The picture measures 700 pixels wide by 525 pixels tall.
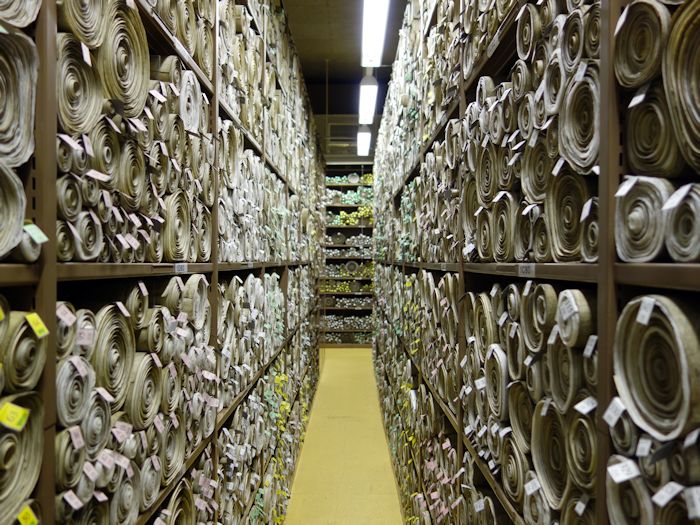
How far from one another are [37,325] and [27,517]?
0.36m

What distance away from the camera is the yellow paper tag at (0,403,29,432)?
39.1 inches

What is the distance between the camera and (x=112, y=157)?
150 cm

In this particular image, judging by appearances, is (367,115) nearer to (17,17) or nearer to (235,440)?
(235,440)

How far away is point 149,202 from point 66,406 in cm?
73

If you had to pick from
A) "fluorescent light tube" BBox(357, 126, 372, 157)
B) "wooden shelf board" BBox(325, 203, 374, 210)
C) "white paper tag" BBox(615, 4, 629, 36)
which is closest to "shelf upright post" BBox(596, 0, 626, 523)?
"white paper tag" BBox(615, 4, 629, 36)

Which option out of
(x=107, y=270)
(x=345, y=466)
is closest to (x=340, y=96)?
(x=345, y=466)

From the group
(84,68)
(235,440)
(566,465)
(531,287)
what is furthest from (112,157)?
(235,440)

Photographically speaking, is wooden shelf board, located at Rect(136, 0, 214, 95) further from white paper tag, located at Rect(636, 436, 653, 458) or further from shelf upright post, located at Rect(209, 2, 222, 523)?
white paper tag, located at Rect(636, 436, 653, 458)

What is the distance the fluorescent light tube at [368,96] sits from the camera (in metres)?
6.67

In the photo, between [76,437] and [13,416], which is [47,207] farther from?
[76,437]

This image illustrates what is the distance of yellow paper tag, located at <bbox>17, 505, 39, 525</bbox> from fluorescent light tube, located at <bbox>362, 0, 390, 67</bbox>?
414cm

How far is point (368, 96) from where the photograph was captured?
23.2 ft

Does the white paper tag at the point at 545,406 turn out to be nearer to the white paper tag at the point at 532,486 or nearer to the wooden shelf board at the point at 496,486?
the white paper tag at the point at 532,486

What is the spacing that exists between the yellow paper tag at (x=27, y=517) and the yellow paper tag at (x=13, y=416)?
16 cm
